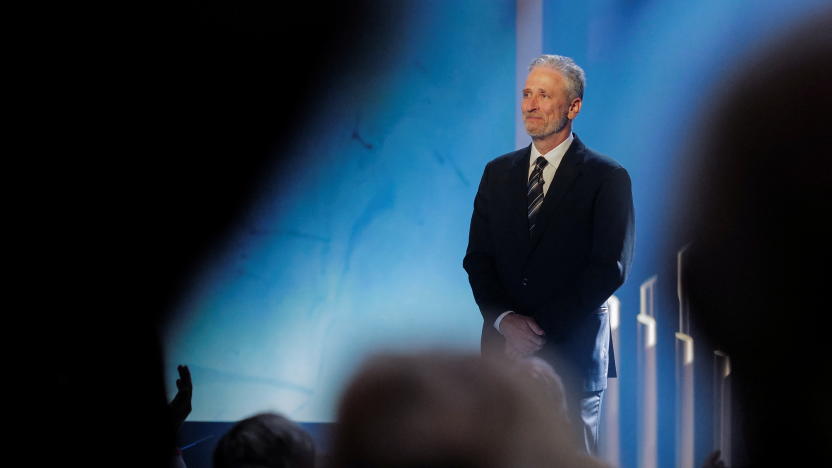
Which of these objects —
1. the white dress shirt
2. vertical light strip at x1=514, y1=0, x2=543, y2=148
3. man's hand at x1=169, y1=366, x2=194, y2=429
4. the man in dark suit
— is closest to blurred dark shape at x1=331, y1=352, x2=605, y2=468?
man's hand at x1=169, y1=366, x2=194, y2=429

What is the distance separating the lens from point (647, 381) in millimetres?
3240

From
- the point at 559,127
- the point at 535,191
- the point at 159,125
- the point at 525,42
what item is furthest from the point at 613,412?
the point at 159,125

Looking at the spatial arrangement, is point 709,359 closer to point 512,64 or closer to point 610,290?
point 610,290

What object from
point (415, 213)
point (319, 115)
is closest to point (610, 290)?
point (415, 213)

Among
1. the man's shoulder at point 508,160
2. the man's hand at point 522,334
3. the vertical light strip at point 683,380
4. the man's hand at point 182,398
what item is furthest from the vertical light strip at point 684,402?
the man's hand at point 182,398

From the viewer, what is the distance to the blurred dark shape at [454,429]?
1730 mm

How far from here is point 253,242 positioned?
11.8ft

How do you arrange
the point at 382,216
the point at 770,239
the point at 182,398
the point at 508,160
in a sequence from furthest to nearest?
the point at 382,216, the point at 770,239, the point at 508,160, the point at 182,398

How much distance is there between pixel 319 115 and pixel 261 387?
107 centimetres

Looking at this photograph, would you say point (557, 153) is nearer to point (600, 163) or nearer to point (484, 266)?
point (600, 163)

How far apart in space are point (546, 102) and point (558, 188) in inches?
10.6

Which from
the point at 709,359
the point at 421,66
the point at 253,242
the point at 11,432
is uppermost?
the point at 421,66

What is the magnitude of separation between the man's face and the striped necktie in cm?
9

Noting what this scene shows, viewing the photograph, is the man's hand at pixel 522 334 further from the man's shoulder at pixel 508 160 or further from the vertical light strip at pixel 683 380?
the vertical light strip at pixel 683 380
